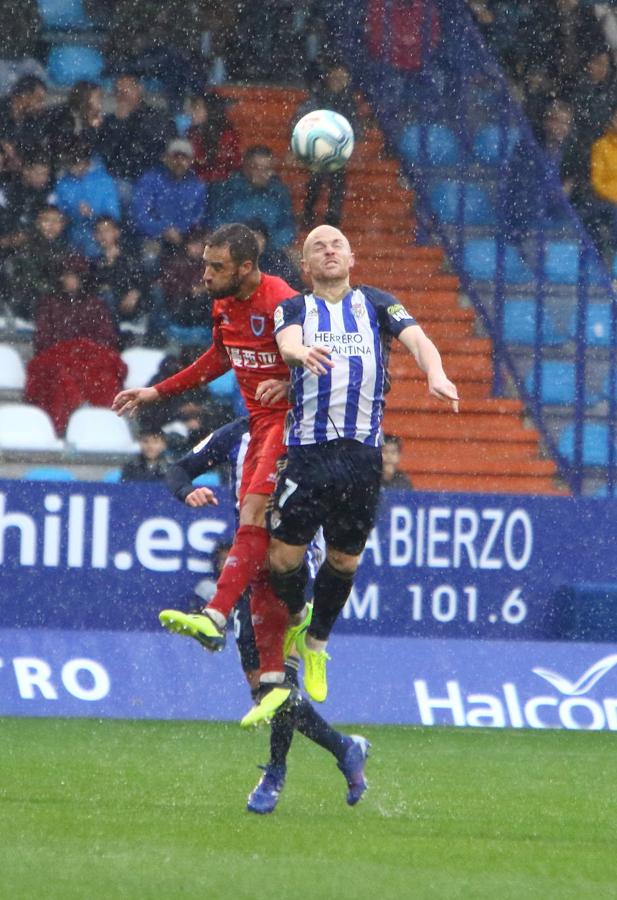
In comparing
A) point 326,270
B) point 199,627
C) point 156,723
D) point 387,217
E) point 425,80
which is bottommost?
point 156,723

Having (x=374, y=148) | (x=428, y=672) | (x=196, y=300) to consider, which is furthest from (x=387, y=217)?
(x=428, y=672)

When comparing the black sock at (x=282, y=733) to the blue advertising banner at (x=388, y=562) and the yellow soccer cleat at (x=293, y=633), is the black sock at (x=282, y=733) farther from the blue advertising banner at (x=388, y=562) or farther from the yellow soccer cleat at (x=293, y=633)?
the blue advertising banner at (x=388, y=562)

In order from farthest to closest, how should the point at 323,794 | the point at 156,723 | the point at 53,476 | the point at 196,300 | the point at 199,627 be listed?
the point at 196,300 → the point at 53,476 → the point at 156,723 → the point at 323,794 → the point at 199,627

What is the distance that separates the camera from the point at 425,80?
14.6 meters

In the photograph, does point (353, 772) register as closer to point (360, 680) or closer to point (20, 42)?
point (360, 680)

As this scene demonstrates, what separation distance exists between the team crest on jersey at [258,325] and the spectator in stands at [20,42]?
7786 millimetres

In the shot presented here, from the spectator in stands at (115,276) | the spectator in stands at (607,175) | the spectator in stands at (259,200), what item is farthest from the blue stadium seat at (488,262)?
the spectator in stands at (115,276)

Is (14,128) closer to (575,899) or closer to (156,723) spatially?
(156,723)

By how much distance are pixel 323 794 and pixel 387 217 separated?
328 inches

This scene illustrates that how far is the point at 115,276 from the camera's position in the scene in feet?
41.8

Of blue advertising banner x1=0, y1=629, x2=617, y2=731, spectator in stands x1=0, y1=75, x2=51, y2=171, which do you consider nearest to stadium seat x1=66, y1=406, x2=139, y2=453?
spectator in stands x1=0, y1=75, x2=51, y2=171

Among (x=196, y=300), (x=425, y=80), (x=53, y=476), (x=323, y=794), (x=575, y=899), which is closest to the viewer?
(x=575, y=899)

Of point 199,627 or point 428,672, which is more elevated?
point 199,627

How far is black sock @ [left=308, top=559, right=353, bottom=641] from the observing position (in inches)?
272
